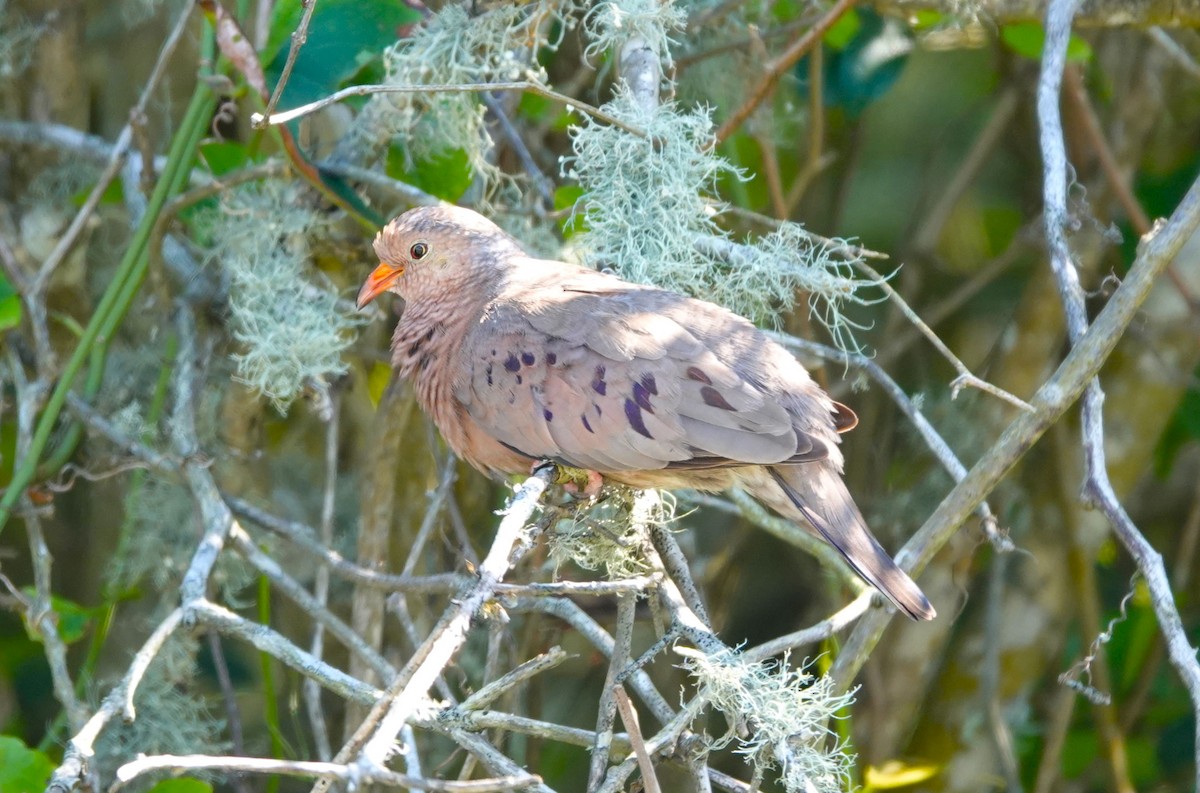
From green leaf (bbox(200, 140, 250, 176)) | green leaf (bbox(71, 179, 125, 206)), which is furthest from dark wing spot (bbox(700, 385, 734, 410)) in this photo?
green leaf (bbox(71, 179, 125, 206))

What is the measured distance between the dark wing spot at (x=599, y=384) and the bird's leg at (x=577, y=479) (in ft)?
0.50

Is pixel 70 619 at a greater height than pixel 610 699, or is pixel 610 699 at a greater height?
pixel 610 699

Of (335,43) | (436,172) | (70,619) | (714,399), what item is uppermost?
(335,43)

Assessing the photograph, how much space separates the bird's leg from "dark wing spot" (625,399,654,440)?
15cm

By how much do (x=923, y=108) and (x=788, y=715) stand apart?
3021mm

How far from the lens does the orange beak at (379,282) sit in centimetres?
261

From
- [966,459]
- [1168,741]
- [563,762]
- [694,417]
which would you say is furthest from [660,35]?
[1168,741]

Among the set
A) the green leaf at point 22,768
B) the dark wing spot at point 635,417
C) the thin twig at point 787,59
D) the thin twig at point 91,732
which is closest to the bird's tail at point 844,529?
the dark wing spot at point 635,417

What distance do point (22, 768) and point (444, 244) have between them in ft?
4.08

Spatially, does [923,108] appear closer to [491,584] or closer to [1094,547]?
[1094,547]

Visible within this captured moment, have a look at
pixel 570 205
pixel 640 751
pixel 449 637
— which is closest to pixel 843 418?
pixel 570 205

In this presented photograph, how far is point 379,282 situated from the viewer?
2.63 meters

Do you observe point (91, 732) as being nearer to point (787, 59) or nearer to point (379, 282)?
point (379, 282)

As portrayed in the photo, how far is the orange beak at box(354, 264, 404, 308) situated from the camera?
261 cm
